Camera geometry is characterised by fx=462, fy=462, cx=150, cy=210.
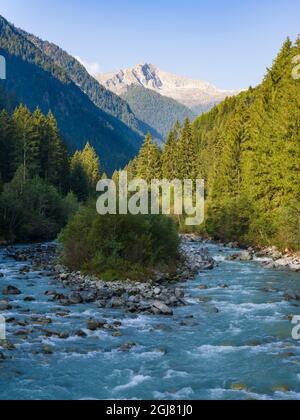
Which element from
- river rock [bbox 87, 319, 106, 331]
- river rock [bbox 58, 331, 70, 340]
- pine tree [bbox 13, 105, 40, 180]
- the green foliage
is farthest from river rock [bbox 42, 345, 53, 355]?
pine tree [bbox 13, 105, 40, 180]

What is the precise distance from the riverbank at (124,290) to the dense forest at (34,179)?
7.40 metres

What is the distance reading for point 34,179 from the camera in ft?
162

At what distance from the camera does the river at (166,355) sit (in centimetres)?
1112

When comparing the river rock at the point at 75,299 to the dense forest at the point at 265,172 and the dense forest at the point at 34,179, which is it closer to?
the dense forest at the point at 34,179

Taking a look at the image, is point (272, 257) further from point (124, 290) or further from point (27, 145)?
point (27, 145)

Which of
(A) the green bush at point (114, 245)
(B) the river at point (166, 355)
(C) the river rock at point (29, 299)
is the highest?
(A) the green bush at point (114, 245)

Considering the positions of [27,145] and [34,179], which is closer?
[34,179]

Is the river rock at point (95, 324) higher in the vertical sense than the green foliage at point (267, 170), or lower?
lower

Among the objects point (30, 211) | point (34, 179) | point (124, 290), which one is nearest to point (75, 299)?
point (124, 290)

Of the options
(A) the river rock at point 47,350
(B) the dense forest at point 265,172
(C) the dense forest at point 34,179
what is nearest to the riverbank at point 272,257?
(B) the dense forest at point 265,172

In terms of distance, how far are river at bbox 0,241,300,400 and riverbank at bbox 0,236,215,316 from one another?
0.60 metres

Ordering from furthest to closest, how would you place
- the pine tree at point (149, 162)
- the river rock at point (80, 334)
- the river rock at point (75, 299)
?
the pine tree at point (149, 162) < the river rock at point (75, 299) < the river rock at point (80, 334)

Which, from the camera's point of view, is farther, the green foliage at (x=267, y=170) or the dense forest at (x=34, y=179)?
the dense forest at (x=34, y=179)

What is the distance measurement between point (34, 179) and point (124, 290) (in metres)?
30.9
